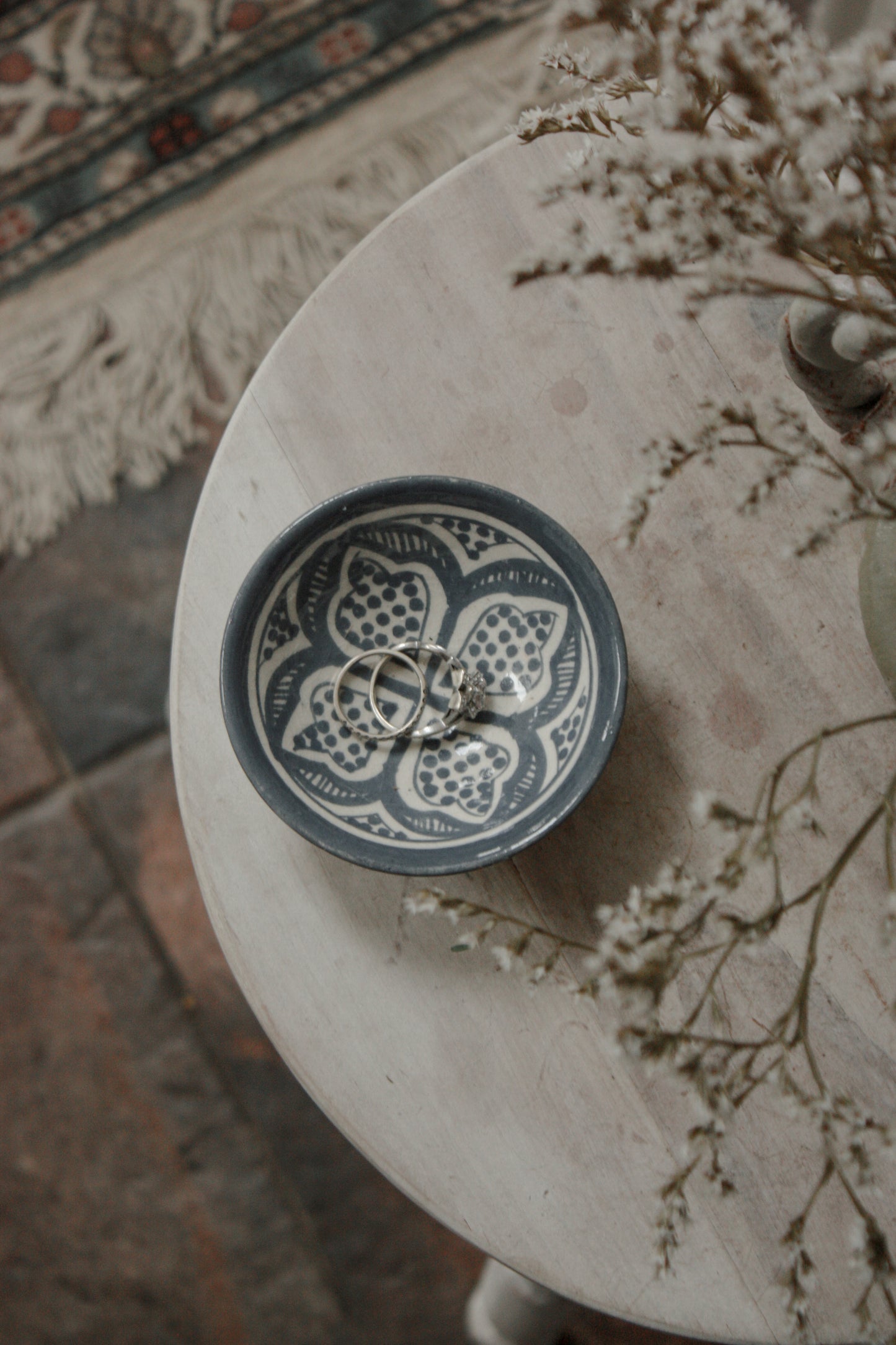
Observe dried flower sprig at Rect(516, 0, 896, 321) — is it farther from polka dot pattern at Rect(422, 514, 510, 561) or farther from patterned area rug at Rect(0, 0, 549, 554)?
patterned area rug at Rect(0, 0, 549, 554)

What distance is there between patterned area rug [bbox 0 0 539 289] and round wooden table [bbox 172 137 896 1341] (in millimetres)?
673

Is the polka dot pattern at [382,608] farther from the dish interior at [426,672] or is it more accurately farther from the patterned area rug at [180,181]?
the patterned area rug at [180,181]

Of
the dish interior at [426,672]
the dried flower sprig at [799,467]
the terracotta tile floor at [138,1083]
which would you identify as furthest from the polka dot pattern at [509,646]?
the terracotta tile floor at [138,1083]

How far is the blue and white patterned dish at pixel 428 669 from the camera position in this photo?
0.54m

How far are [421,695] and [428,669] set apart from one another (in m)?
0.02

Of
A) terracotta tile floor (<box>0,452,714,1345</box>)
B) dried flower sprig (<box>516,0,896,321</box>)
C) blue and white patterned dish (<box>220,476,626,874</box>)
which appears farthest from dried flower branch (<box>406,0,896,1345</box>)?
terracotta tile floor (<box>0,452,714,1345</box>)

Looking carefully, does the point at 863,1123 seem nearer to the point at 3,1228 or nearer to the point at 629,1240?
the point at 629,1240

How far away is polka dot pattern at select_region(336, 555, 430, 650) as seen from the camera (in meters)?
0.60

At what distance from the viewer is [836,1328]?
52 cm

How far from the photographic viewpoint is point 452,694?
1.91ft

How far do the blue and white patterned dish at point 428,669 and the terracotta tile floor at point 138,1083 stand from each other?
1.86 ft

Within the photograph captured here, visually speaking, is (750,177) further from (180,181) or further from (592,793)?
(180,181)

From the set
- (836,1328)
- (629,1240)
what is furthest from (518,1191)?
(836,1328)

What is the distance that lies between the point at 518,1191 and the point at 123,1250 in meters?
0.69
